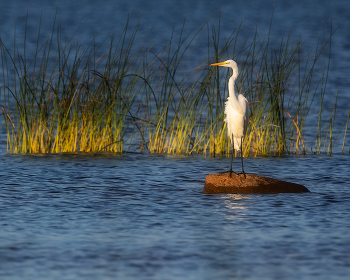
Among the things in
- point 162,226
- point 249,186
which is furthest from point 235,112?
point 162,226

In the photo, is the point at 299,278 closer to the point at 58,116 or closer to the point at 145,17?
the point at 58,116

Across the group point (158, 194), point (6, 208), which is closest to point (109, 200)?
point (158, 194)

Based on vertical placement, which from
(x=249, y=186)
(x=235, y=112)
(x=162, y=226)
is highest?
(x=235, y=112)

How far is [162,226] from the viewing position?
479 cm

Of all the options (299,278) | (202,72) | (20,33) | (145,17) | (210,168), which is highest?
(145,17)

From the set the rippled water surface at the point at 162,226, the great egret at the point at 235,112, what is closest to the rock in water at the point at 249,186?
the rippled water surface at the point at 162,226

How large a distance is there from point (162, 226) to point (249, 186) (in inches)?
61.7

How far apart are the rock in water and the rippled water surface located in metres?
0.12

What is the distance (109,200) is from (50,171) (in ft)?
5.68

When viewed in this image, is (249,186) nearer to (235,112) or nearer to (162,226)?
(235,112)

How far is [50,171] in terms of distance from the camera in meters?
7.29

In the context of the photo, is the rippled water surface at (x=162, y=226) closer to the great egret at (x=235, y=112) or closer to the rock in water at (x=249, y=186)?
the rock in water at (x=249, y=186)

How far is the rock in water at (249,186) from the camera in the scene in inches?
240

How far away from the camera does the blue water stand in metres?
3.84
